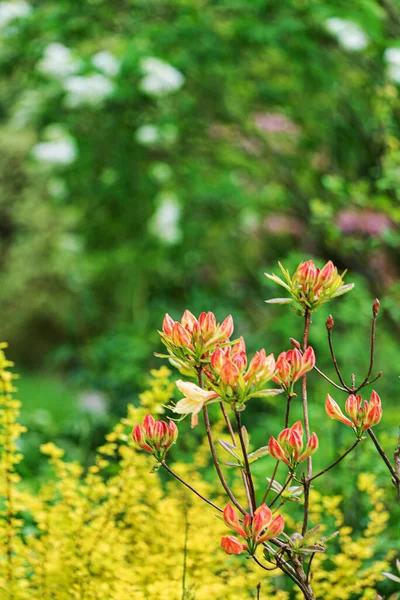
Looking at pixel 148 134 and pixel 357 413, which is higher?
pixel 148 134

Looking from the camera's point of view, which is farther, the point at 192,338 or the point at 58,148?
the point at 58,148

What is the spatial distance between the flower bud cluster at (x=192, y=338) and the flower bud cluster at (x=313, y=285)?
113 millimetres

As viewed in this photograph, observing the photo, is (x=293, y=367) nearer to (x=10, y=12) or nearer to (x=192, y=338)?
(x=192, y=338)

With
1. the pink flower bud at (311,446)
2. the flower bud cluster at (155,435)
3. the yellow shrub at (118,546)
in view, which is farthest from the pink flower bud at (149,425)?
the yellow shrub at (118,546)

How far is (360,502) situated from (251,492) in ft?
4.68

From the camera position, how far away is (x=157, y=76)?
3205 mm

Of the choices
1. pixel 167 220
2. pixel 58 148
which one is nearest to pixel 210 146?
pixel 167 220

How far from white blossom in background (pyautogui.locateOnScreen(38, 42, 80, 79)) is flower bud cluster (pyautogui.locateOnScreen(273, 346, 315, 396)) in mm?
2720

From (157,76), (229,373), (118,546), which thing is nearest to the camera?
(229,373)

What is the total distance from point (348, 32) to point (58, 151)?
1.66 metres

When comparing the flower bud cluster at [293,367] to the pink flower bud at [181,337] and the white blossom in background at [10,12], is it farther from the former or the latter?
the white blossom in background at [10,12]

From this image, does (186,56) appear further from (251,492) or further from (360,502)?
(251,492)

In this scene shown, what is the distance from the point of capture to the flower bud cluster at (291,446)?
37.8 inches

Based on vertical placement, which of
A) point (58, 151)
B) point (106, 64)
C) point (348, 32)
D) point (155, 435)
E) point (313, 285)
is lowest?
point (155, 435)
